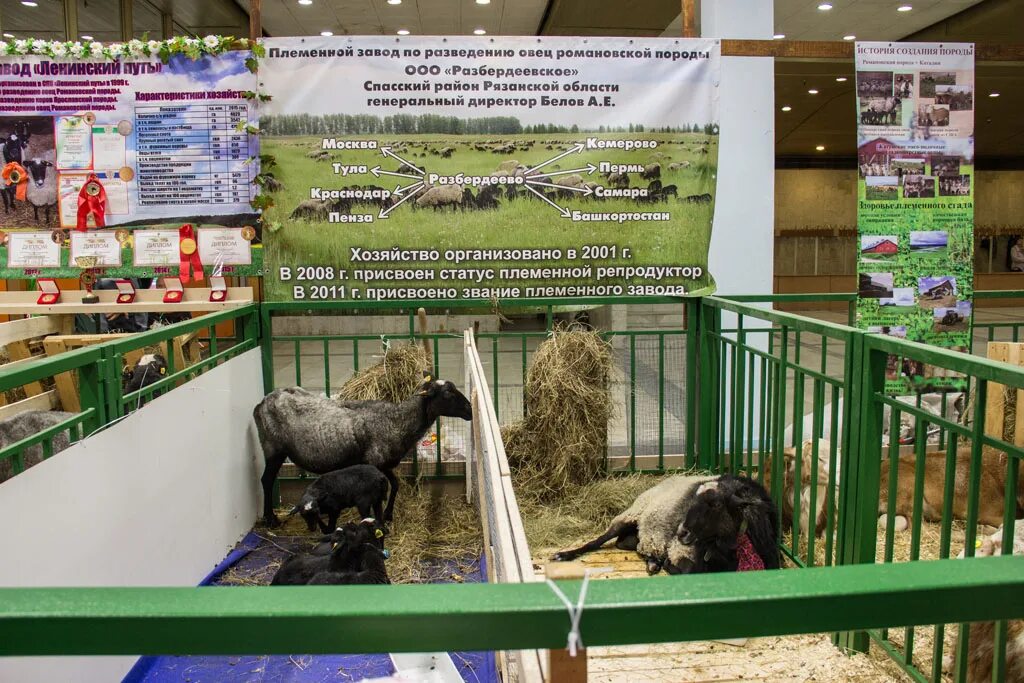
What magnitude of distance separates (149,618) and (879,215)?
5.39 m

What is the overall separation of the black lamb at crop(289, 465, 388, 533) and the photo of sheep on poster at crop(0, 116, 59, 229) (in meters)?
2.67

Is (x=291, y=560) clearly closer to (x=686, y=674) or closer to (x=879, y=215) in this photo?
(x=686, y=674)

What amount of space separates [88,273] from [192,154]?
103 cm

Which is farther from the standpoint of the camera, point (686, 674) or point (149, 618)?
point (686, 674)

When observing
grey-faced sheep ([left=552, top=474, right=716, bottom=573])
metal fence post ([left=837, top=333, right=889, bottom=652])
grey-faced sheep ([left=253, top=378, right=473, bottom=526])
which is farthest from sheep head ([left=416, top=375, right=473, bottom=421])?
metal fence post ([left=837, top=333, right=889, bottom=652])

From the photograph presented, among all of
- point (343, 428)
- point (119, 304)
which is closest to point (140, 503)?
point (343, 428)

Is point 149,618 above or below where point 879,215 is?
below

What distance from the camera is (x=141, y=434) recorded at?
10.2 feet

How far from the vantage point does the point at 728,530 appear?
3.29 metres

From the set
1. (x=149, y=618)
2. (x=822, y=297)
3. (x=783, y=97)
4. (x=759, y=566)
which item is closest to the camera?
(x=149, y=618)

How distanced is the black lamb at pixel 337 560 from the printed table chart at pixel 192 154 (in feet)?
8.57

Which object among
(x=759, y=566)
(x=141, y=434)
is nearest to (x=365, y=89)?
(x=141, y=434)

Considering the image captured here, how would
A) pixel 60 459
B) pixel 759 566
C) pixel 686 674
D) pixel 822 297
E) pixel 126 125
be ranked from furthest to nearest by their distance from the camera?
pixel 822 297 → pixel 126 125 → pixel 759 566 → pixel 686 674 → pixel 60 459

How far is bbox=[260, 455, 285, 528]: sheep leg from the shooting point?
4.54 meters
